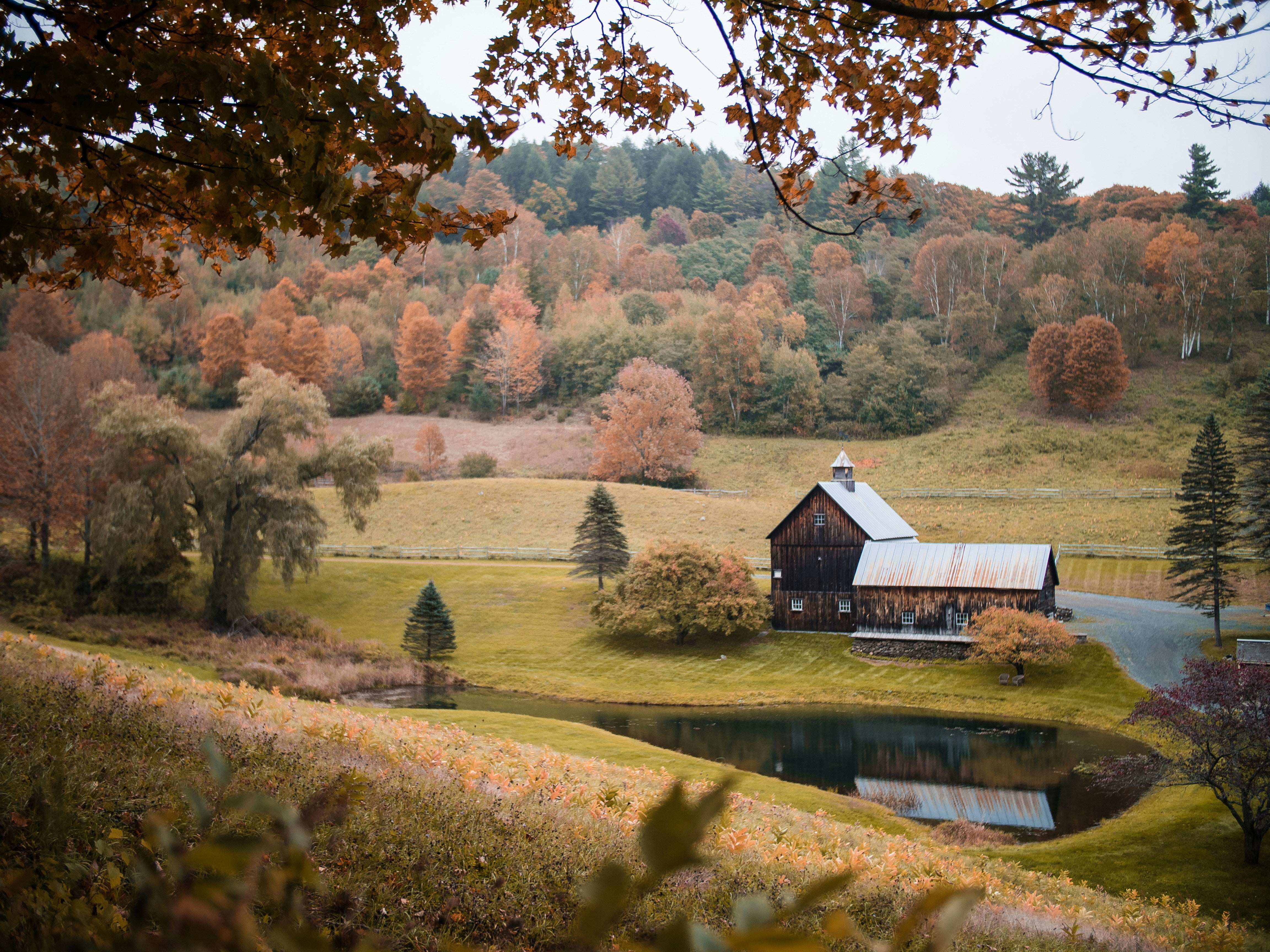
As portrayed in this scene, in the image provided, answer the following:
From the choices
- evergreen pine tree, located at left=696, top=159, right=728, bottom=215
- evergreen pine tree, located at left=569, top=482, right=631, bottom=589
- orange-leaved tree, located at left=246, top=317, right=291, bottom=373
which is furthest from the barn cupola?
evergreen pine tree, located at left=696, top=159, right=728, bottom=215

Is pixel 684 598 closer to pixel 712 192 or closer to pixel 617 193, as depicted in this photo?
pixel 712 192

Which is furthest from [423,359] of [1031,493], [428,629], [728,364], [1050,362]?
[1050,362]

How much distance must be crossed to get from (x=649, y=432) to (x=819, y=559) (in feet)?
81.8

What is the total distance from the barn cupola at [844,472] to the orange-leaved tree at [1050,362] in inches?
1259

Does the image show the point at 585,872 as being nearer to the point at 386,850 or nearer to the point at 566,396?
the point at 386,850

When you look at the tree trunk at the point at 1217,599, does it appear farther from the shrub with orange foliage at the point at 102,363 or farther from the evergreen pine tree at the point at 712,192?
the evergreen pine tree at the point at 712,192

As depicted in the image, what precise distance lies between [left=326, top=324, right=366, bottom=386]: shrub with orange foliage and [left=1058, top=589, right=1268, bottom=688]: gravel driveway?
6004 cm

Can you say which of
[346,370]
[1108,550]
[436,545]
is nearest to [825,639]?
[1108,550]

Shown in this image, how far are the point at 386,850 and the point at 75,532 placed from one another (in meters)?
31.9

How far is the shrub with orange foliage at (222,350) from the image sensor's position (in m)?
67.2

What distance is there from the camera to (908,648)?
3042 centimetres

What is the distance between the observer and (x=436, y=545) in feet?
152

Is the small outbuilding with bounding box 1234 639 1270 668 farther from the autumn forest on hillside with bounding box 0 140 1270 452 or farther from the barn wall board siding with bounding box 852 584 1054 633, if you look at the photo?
the autumn forest on hillside with bounding box 0 140 1270 452

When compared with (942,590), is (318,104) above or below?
above
